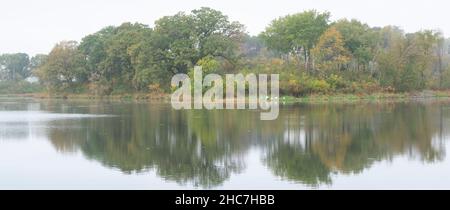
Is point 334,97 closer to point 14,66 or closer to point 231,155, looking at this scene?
point 231,155

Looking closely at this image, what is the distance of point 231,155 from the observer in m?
16.1

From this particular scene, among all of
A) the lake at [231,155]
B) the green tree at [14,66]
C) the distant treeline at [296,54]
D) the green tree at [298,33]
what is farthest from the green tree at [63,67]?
the lake at [231,155]

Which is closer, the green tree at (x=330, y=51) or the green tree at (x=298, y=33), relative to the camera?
the green tree at (x=330, y=51)

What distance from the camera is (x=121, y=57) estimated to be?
62.0m

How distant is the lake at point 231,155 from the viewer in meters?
12.5

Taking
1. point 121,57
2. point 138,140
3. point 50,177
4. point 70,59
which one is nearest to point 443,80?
point 121,57

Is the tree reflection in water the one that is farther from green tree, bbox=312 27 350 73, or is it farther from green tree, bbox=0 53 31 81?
green tree, bbox=0 53 31 81

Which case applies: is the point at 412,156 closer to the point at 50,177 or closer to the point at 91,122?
the point at 50,177

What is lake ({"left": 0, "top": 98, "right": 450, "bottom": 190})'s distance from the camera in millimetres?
12516

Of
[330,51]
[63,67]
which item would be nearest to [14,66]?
[63,67]

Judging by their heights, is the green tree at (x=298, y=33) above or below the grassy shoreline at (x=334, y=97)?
above

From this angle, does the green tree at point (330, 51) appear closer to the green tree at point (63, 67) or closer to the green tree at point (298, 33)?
the green tree at point (298, 33)

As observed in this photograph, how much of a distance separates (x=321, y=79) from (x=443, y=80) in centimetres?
1509

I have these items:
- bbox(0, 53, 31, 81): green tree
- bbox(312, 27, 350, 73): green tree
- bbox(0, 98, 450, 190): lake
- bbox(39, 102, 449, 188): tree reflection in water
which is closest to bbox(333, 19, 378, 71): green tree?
bbox(312, 27, 350, 73): green tree
